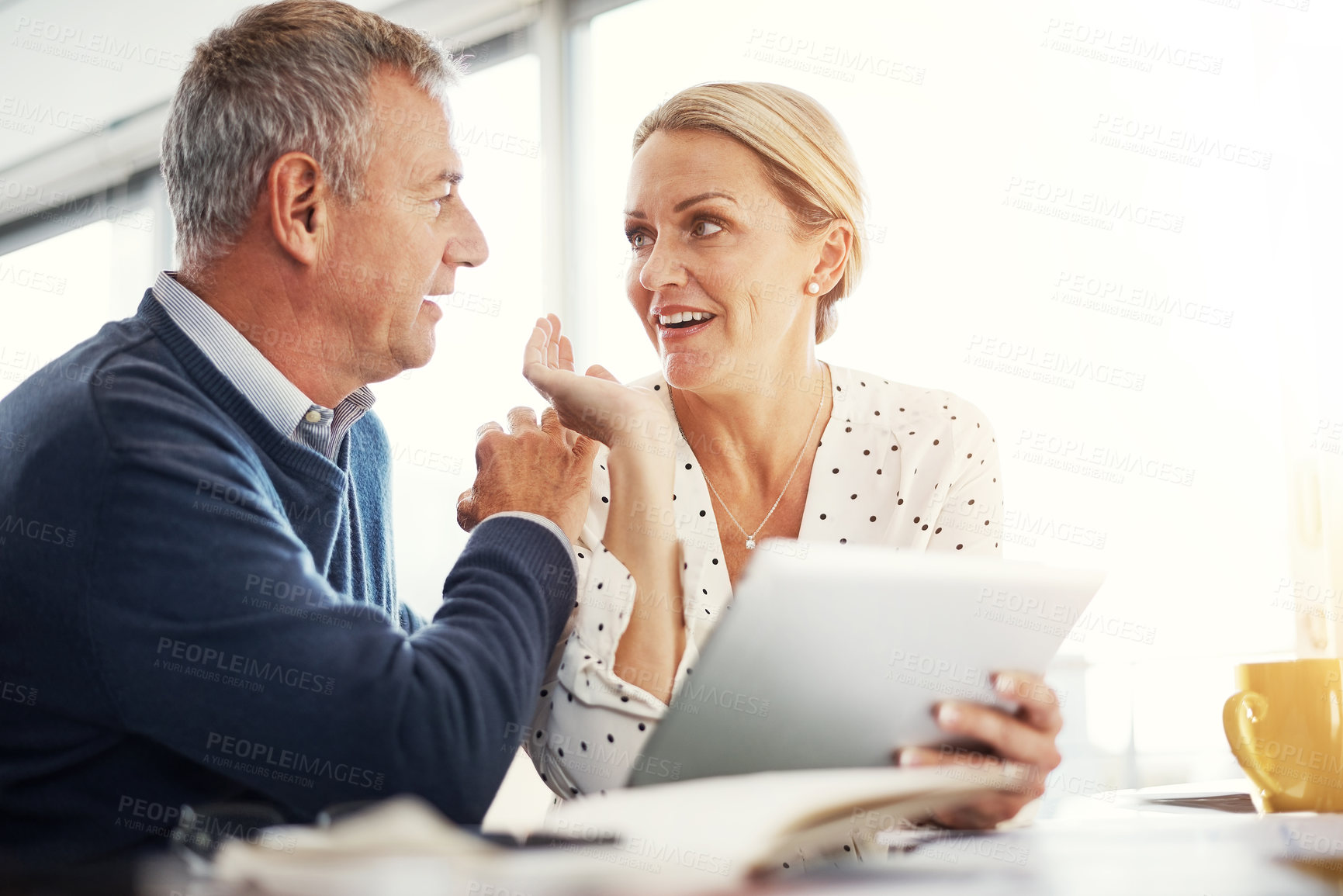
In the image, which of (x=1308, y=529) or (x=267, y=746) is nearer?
(x=267, y=746)

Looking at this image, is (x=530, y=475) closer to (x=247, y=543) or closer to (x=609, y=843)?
(x=247, y=543)

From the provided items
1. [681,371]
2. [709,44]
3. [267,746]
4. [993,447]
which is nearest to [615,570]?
[681,371]

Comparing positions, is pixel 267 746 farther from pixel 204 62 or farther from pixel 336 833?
pixel 204 62

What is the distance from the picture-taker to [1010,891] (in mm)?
445

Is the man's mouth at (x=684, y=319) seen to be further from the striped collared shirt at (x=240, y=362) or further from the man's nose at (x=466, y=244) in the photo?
the striped collared shirt at (x=240, y=362)

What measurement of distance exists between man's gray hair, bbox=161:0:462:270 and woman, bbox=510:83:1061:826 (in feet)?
1.16

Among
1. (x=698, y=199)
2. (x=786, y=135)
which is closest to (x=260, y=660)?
(x=698, y=199)

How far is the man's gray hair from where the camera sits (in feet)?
3.78

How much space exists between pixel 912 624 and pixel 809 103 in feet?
3.12

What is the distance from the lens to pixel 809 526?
55.1 inches

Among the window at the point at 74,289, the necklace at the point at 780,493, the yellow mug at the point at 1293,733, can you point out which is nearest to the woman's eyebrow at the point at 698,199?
the necklace at the point at 780,493

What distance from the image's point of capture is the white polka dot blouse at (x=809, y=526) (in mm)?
1134

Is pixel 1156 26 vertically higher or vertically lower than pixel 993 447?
higher

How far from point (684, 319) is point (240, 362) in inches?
24.9
